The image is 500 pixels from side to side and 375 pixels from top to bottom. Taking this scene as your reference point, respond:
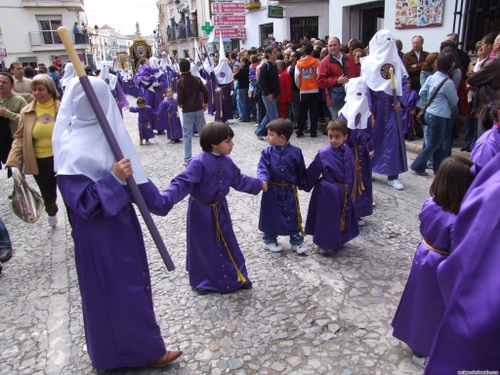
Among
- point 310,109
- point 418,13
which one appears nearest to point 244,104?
point 310,109

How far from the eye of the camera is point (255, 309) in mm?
3301

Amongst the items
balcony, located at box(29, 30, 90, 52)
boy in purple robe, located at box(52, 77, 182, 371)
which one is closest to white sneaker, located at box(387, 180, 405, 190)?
boy in purple robe, located at box(52, 77, 182, 371)

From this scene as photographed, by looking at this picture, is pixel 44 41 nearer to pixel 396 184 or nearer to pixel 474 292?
pixel 396 184

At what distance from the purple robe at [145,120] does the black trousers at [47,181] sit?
512 centimetres

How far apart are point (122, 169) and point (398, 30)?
9426mm

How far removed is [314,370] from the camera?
2.63 m

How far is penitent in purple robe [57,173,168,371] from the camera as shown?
2.20 meters

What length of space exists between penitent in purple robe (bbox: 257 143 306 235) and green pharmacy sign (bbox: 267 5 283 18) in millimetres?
16173

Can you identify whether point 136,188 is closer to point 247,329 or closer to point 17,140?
point 247,329

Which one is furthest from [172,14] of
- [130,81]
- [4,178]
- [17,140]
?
[17,140]

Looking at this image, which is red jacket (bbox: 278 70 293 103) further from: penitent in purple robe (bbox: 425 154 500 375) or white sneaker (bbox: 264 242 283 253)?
penitent in purple robe (bbox: 425 154 500 375)

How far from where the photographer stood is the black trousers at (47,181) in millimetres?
4414

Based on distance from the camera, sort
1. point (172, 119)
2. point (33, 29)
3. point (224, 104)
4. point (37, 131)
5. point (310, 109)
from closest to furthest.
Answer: point (37, 131) → point (310, 109) → point (172, 119) → point (224, 104) → point (33, 29)

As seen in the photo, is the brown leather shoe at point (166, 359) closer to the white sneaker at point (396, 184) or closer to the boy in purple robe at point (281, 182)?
the boy in purple robe at point (281, 182)
